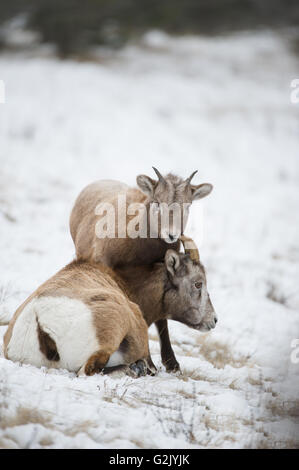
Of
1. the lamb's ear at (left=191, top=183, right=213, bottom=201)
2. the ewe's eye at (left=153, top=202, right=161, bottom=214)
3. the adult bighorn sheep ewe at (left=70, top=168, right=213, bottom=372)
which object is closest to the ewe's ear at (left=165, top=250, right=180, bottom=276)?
the adult bighorn sheep ewe at (left=70, top=168, right=213, bottom=372)

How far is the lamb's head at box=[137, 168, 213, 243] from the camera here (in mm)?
6207

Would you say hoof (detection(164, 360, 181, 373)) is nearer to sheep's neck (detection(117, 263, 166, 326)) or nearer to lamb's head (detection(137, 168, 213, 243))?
sheep's neck (detection(117, 263, 166, 326))

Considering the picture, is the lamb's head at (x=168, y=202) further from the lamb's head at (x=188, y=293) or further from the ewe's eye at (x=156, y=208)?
the lamb's head at (x=188, y=293)

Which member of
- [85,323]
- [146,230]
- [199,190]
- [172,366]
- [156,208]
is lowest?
[172,366]

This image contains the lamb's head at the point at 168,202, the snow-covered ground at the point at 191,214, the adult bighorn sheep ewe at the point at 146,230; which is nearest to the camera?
the snow-covered ground at the point at 191,214

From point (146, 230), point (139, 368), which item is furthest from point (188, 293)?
point (139, 368)

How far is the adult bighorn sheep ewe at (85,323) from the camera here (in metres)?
4.15

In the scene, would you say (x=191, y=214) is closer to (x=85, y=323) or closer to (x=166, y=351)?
(x=166, y=351)

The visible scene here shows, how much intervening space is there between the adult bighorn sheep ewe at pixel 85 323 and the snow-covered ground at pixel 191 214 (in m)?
0.18

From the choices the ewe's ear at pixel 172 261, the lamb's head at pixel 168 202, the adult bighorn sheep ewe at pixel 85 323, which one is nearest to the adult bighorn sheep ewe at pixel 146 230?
the lamb's head at pixel 168 202

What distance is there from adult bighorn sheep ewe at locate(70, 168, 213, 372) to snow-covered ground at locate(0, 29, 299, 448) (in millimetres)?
1046

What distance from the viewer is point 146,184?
671 cm

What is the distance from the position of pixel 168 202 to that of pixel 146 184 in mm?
490

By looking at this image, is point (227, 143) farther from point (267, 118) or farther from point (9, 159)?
point (9, 159)
